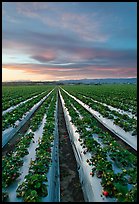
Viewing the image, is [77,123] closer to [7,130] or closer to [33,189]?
[7,130]

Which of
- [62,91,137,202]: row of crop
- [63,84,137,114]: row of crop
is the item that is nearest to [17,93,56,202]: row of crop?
[62,91,137,202]: row of crop

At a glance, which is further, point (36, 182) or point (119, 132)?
point (119, 132)

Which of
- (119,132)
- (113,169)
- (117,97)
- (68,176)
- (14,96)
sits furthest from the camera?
(14,96)

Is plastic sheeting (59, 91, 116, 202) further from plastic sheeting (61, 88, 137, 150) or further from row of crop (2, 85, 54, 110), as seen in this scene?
row of crop (2, 85, 54, 110)

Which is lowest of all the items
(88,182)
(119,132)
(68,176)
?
(68,176)

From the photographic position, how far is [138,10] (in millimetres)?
4309

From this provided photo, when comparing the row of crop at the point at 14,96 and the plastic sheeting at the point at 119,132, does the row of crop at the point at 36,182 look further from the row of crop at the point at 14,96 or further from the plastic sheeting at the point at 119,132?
the row of crop at the point at 14,96

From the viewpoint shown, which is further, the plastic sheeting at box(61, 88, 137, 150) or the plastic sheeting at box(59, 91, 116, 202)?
the plastic sheeting at box(61, 88, 137, 150)

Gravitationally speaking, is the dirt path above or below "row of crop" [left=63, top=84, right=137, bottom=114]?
below

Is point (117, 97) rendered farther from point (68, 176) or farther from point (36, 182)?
point (36, 182)

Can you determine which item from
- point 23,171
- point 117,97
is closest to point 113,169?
point 23,171

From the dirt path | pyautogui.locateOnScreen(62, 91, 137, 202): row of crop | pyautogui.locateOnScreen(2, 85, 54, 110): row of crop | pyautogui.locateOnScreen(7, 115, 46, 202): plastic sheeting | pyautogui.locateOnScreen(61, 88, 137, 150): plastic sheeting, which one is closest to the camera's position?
pyautogui.locateOnScreen(62, 91, 137, 202): row of crop

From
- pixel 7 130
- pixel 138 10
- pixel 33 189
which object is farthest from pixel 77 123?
pixel 138 10

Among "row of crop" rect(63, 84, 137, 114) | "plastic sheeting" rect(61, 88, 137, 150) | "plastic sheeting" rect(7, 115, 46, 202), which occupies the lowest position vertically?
"plastic sheeting" rect(7, 115, 46, 202)
